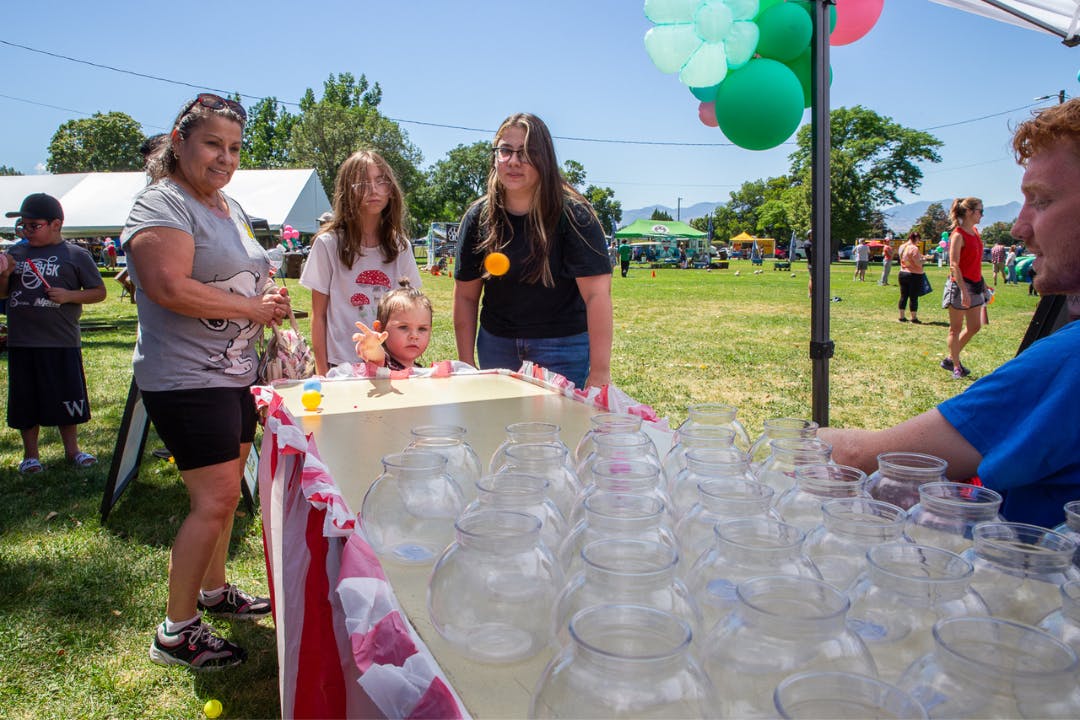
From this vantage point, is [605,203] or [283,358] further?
[605,203]

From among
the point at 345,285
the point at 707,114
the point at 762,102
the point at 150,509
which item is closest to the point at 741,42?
the point at 762,102

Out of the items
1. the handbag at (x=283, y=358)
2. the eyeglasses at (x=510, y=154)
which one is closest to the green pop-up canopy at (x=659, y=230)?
the eyeglasses at (x=510, y=154)

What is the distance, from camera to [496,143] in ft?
9.40

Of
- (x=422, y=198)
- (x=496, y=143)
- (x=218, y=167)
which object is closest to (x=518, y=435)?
(x=218, y=167)

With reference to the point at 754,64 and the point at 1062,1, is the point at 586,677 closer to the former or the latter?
the point at 754,64

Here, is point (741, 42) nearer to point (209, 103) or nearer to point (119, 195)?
point (209, 103)

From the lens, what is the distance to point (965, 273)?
7.52m

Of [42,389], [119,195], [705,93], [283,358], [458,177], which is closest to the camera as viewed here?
[283,358]

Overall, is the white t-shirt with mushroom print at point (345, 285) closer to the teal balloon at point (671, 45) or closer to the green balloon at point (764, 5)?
the teal balloon at point (671, 45)

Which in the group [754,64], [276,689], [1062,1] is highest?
[1062,1]

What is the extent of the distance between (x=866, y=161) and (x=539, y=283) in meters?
60.9

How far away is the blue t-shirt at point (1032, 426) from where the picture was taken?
1.23 metres

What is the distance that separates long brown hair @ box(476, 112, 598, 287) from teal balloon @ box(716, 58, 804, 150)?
0.85 metres

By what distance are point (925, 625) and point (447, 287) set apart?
2080 centimetres
